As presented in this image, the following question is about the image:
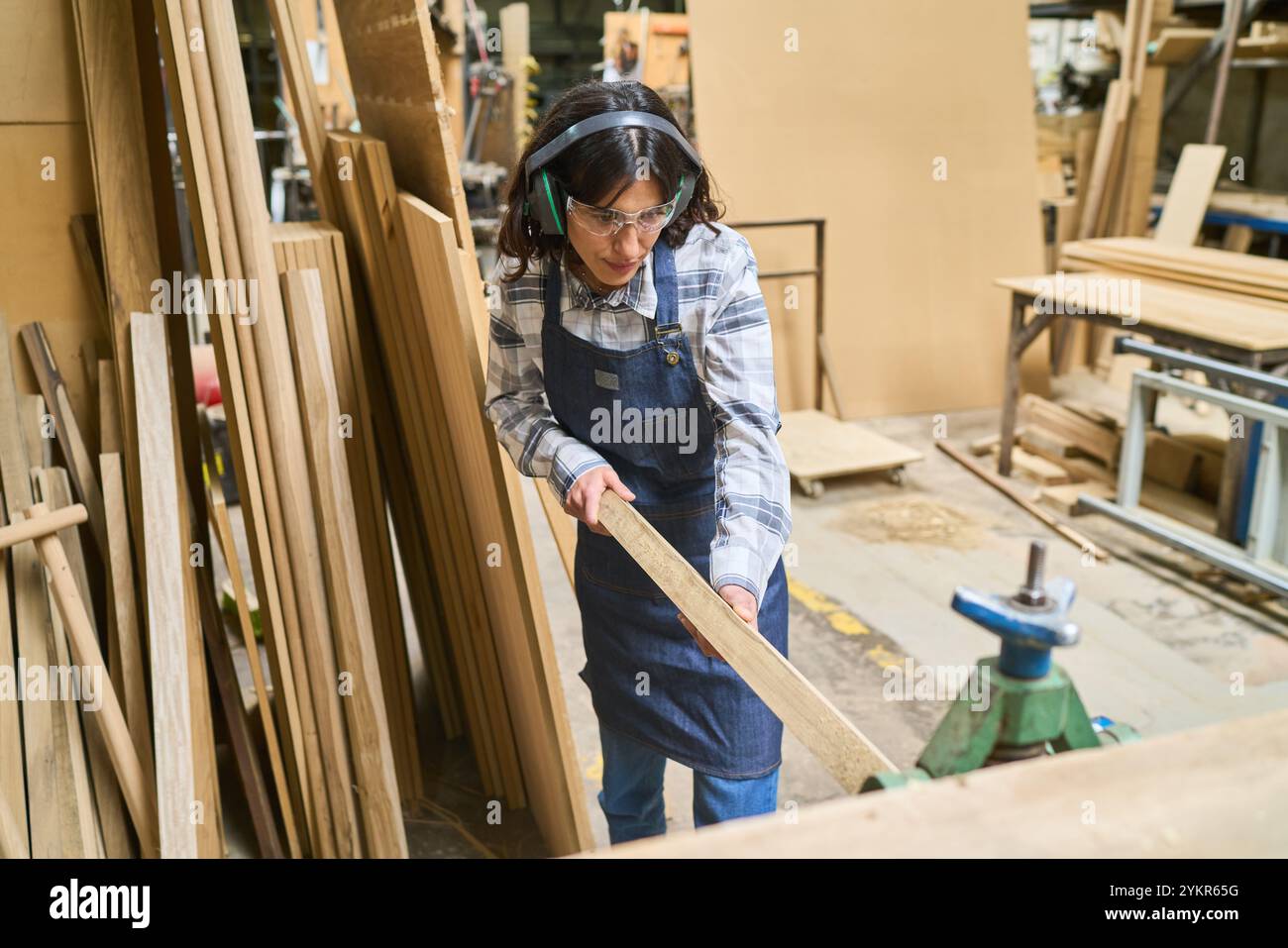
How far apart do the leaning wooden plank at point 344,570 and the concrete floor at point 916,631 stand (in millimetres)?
373

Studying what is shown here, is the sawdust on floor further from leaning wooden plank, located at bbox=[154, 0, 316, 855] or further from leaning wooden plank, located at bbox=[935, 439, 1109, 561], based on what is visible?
leaning wooden plank, located at bbox=[154, 0, 316, 855]

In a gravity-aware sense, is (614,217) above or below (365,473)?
above

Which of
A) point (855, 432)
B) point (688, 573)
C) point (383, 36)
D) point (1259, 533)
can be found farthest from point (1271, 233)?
point (688, 573)

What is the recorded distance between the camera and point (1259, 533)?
12.9ft

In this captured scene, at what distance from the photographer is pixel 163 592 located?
7.44ft

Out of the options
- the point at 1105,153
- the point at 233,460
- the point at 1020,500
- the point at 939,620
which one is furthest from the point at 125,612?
the point at 1105,153

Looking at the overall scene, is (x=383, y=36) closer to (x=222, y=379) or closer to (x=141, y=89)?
(x=141, y=89)

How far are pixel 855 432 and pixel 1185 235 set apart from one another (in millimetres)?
2990

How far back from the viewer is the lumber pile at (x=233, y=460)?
216 centimetres

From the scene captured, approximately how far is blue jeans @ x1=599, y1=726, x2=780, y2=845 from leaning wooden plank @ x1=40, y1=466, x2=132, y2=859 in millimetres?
1096

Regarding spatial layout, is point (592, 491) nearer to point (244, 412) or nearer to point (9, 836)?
point (244, 412)

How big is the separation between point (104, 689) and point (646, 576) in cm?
120

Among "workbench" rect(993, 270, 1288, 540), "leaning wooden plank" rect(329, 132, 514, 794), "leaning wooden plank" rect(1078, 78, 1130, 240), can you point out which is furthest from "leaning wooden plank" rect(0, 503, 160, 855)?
"leaning wooden plank" rect(1078, 78, 1130, 240)

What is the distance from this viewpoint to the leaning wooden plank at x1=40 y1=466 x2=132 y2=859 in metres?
2.29
